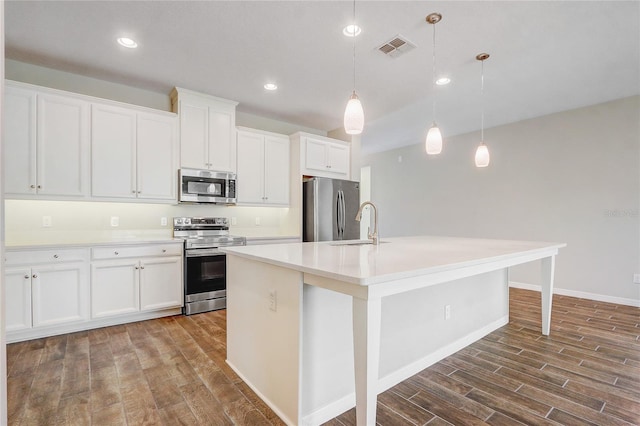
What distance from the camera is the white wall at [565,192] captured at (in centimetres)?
391

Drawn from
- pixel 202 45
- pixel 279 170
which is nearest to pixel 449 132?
pixel 279 170

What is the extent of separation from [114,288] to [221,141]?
2.01 m

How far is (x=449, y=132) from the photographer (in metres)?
5.55

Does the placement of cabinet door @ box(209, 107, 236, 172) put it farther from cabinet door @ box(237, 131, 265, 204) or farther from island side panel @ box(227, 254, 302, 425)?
island side panel @ box(227, 254, 302, 425)

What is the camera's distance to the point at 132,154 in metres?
3.35

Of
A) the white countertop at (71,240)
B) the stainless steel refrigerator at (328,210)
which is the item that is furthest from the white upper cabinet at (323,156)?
the white countertop at (71,240)

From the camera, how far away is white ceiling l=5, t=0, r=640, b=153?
223 cm

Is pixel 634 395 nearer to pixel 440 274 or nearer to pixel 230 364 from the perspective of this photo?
pixel 440 274

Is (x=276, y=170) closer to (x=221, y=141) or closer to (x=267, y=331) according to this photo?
(x=221, y=141)

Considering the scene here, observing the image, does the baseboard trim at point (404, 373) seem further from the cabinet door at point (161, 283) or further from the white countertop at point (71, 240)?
the white countertop at point (71, 240)

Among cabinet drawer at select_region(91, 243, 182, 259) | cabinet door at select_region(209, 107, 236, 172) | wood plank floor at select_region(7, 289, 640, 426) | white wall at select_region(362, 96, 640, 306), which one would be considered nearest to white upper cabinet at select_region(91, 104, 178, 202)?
cabinet door at select_region(209, 107, 236, 172)

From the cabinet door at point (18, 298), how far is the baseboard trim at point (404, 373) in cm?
264

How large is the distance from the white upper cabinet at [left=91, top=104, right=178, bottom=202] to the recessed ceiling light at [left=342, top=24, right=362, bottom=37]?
222 cm

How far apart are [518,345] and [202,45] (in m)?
3.74
